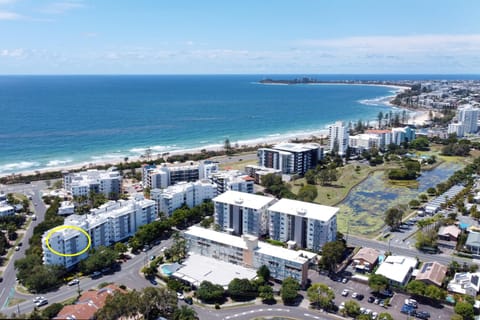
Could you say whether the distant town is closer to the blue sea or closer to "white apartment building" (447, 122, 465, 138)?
the blue sea

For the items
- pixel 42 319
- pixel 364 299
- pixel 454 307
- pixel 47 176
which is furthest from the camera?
pixel 47 176

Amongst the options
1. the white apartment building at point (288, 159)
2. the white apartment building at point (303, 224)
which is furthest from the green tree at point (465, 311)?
the white apartment building at point (288, 159)

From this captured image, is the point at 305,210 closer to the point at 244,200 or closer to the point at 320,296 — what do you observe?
the point at 244,200

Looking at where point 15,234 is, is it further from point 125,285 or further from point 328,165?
Answer: point 328,165

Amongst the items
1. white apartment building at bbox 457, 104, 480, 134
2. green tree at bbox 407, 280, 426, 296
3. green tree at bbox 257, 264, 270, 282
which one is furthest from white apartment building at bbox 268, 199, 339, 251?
white apartment building at bbox 457, 104, 480, 134

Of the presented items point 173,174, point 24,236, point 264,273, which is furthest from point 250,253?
point 173,174

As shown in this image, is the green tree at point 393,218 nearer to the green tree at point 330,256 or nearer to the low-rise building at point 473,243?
the low-rise building at point 473,243

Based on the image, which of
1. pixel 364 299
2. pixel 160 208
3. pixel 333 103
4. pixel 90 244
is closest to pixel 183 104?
pixel 333 103
